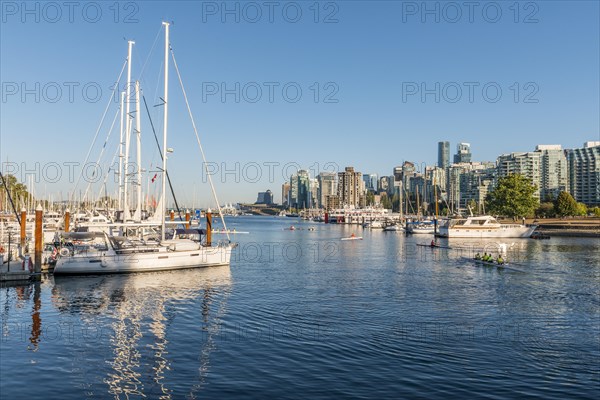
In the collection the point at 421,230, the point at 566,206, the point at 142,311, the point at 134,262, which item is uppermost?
the point at 566,206

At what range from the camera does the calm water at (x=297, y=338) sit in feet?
61.8

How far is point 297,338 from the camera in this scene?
83.8 feet

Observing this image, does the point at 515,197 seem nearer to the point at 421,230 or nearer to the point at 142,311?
the point at 421,230

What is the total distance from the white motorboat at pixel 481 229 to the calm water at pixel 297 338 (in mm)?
72649

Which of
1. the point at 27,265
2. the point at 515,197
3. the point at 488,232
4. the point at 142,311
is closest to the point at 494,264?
the point at 142,311

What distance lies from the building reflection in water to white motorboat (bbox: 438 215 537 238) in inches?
3129

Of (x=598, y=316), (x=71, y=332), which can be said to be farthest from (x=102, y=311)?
(x=598, y=316)

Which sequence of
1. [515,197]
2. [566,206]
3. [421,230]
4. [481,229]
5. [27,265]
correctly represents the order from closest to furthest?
[27,265]
[481,229]
[421,230]
[515,197]
[566,206]

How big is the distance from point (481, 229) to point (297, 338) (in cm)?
10283

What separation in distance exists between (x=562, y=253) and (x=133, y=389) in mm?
76370

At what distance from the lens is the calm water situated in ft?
61.8

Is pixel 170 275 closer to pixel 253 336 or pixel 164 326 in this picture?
pixel 164 326

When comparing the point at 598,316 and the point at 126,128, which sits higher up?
the point at 126,128

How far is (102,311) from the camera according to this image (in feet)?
103
